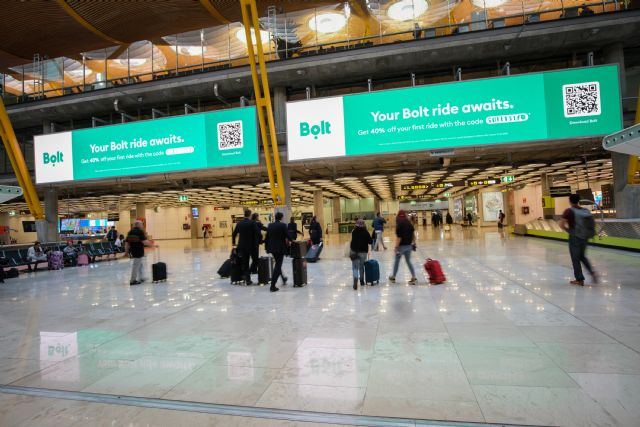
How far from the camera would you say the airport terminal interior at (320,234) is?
10.4 ft

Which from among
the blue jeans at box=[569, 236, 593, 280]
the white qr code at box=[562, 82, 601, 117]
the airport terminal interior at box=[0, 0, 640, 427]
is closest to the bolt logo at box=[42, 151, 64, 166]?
the airport terminal interior at box=[0, 0, 640, 427]

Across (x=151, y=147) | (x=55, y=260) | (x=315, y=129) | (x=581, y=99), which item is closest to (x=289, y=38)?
(x=315, y=129)

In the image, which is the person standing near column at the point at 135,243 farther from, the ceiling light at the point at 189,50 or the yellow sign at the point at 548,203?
the yellow sign at the point at 548,203

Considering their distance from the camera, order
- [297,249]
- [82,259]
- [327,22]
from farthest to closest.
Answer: [82,259] → [327,22] → [297,249]

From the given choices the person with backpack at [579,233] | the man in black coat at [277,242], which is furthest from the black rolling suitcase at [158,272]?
the person with backpack at [579,233]

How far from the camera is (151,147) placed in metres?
15.6

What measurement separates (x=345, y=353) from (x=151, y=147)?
14.5 meters

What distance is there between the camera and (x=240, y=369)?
3.69 meters

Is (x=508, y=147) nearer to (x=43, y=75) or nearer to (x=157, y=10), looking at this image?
(x=157, y=10)

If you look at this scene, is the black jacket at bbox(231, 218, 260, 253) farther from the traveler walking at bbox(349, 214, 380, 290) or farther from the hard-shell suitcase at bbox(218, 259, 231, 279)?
the traveler walking at bbox(349, 214, 380, 290)

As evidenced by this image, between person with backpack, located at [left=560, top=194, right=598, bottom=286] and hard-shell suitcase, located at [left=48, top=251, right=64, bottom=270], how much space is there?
58.3 feet

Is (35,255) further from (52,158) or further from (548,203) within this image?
(548,203)

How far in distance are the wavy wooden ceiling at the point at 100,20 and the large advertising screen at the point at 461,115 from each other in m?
5.69

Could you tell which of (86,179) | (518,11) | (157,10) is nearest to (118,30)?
(157,10)
